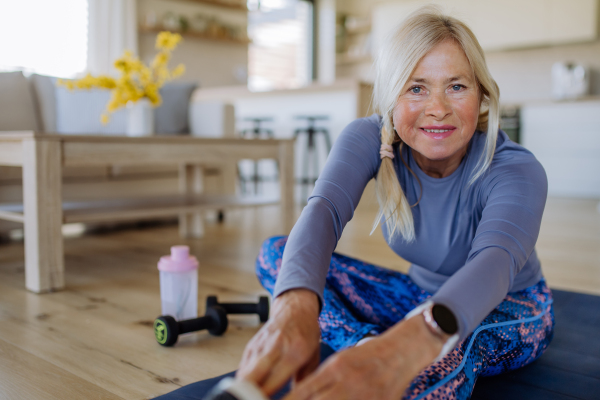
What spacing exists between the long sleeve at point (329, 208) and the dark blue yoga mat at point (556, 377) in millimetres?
345

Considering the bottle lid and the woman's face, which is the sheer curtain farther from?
the woman's face

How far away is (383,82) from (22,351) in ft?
3.48

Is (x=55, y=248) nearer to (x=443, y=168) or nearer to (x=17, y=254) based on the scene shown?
(x=17, y=254)

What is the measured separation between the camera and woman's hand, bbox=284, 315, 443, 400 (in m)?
0.60

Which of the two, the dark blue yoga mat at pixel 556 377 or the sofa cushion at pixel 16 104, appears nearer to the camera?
the dark blue yoga mat at pixel 556 377

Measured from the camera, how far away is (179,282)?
4.77 ft

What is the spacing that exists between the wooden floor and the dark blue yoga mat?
0.18 metres

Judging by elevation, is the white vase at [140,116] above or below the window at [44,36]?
below

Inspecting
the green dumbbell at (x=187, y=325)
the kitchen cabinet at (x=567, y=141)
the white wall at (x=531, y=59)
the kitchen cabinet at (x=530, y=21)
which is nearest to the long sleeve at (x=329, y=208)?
the green dumbbell at (x=187, y=325)

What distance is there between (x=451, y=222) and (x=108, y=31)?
5.02m

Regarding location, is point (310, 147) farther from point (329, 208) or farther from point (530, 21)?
point (329, 208)

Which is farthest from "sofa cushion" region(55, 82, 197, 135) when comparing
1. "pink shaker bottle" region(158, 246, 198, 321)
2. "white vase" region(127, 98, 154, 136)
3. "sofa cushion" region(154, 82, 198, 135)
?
"pink shaker bottle" region(158, 246, 198, 321)

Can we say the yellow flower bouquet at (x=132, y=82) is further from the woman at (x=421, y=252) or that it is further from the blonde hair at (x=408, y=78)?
the blonde hair at (x=408, y=78)

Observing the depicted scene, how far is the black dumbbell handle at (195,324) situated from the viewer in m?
1.37
